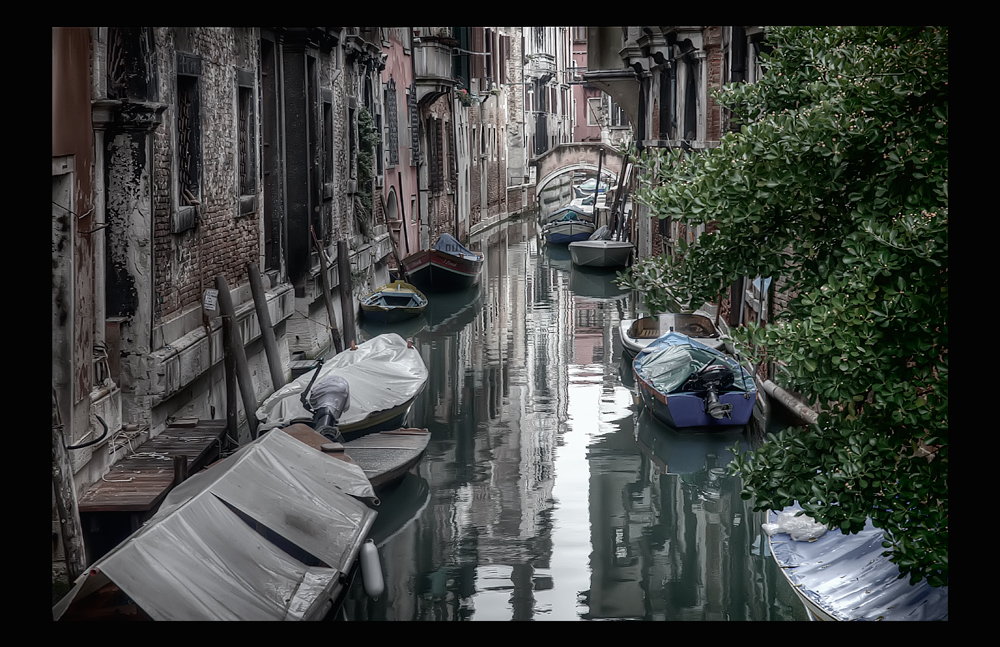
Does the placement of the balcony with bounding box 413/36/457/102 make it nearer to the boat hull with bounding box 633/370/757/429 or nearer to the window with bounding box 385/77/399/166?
the window with bounding box 385/77/399/166

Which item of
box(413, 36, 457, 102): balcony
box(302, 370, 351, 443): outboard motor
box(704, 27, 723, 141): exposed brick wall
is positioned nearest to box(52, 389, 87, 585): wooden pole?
box(302, 370, 351, 443): outboard motor

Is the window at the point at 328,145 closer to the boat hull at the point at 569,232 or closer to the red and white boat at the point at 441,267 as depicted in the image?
the red and white boat at the point at 441,267

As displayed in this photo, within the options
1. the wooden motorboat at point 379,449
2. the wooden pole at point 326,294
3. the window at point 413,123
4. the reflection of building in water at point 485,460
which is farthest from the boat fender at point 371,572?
the window at point 413,123

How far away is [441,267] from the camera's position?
62.3 ft

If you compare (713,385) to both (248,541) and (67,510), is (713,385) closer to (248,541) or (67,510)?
(248,541)

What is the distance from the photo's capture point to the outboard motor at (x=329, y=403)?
787 cm

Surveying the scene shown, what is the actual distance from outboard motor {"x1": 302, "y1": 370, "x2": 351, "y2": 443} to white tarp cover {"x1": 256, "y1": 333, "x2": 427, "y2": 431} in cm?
11

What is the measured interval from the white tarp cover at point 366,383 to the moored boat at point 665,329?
3024 mm

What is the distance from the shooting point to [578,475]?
9055 millimetres

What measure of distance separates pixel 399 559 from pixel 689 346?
4.69 m

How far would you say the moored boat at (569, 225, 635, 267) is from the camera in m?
22.7

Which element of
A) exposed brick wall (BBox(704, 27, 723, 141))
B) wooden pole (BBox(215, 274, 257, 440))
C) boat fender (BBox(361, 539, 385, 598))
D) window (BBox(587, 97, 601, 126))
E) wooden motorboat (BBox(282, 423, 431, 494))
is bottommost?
boat fender (BBox(361, 539, 385, 598))

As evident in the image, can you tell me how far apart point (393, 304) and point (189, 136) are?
8100mm
